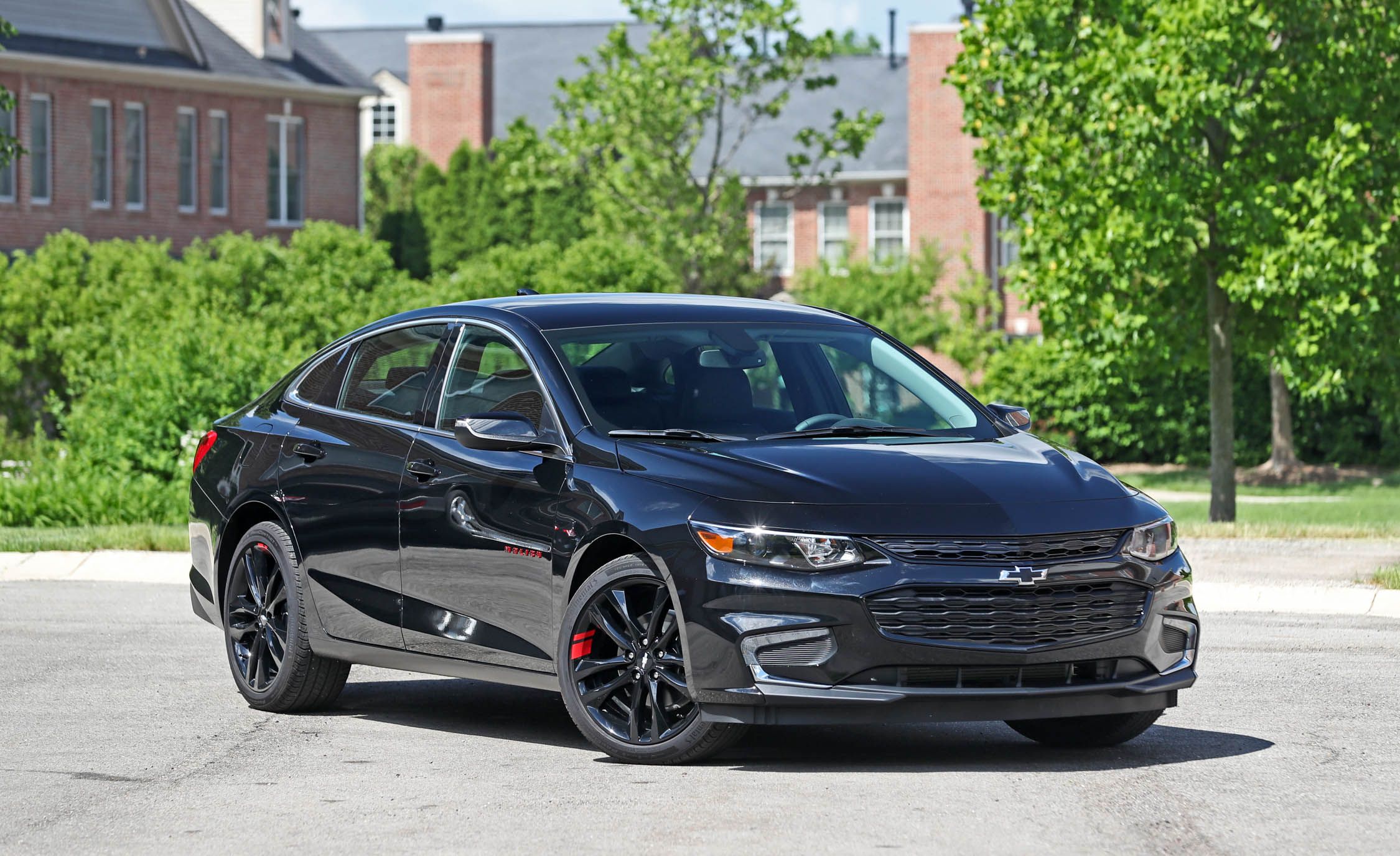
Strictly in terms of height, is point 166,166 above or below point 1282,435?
above

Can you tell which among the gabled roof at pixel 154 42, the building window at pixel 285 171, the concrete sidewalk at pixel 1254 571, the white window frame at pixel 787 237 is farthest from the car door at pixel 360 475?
the white window frame at pixel 787 237

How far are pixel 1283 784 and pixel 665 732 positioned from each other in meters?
2.05

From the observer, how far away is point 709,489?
24.1 feet

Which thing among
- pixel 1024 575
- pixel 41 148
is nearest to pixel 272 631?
pixel 1024 575

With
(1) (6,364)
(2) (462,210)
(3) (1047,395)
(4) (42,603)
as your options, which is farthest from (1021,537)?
(2) (462,210)

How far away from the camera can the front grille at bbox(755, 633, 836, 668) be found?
7.14 metres

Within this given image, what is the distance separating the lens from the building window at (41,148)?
4609 cm

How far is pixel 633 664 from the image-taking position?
7.55m

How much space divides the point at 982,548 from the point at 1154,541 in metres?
0.78

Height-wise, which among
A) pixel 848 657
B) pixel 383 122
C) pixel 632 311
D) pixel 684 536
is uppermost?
pixel 383 122

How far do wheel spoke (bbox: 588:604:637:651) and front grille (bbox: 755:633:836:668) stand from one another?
22.1 inches

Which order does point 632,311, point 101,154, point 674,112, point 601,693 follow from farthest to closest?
point 101,154, point 674,112, point 632,311, point 601,693

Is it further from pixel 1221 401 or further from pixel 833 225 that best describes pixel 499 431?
pixel 833 225

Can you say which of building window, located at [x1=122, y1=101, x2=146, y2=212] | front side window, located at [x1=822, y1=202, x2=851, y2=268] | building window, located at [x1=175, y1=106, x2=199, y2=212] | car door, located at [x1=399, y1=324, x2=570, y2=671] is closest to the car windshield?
car door, located at [x1=399, y1=324, x2=570, y2=671]
